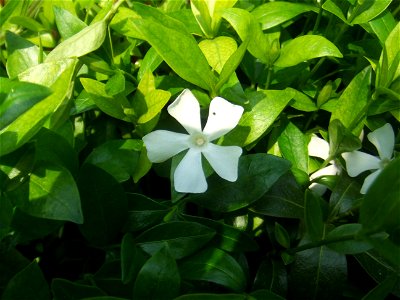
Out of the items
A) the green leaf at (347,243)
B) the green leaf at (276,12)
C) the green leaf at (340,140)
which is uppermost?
the green leaf at (276,12)

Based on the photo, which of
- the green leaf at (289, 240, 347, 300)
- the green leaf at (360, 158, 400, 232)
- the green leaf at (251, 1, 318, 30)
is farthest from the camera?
the green leaf at (251, 1, 318, 30)

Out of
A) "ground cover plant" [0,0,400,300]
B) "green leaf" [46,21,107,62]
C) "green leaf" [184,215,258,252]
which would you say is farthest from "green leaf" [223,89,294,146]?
"green leaf" [46,21,107,62]

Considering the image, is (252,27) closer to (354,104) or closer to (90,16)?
(354,104)

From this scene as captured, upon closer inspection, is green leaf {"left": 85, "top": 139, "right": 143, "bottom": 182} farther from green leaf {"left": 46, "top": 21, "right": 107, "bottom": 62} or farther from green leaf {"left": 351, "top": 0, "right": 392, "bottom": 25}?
green leaf {"left": 351, "top": 0, "right": 392, "bottom": 25}

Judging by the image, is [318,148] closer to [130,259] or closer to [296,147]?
[296,147]

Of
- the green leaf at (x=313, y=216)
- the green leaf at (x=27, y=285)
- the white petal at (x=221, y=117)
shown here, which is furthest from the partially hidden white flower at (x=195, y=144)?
the green leaf at (x=27, y=285)

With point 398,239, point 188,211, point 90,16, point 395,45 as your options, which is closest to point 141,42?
point 90,16

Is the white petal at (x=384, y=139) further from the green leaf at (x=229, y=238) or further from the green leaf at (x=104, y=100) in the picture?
the green leaf at (x=104, y=100)

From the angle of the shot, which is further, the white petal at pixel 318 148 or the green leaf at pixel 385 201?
the white petal at pixel 318 148

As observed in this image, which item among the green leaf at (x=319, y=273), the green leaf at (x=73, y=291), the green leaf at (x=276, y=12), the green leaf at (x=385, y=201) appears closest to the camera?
the green leaf at (x=385, y=201)
